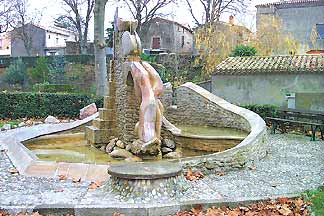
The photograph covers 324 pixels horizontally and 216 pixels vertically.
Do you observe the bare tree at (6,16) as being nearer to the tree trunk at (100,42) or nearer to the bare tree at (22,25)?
the bare tree at (22,25)

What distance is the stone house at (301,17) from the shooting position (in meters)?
31.9

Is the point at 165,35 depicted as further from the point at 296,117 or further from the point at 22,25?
the point at 296,117

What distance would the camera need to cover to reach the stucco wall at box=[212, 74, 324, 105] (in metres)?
19.9

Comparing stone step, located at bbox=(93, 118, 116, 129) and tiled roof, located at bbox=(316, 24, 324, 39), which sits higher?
tiled roof, located at bbox=(316, 24, 324, 39)

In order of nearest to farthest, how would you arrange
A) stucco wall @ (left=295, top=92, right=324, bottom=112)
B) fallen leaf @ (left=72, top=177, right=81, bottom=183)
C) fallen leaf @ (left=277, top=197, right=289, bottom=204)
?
fallen leaf @ (left=277, top=197, right=289, bottom=204) → fallen leaf @ (left=72, top=177, right=81, bottom=183) → stucco wall @ (left=295, top=92, right=324, bottom=112)

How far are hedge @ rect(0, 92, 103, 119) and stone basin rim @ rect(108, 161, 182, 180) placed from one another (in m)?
14.0

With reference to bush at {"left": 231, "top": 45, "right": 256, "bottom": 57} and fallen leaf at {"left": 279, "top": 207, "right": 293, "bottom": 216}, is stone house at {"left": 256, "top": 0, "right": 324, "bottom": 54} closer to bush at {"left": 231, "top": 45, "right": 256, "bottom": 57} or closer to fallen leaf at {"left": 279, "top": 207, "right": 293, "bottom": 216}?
bush at {"left": 231, "top": 45, "right": 256, "bottom": 57}

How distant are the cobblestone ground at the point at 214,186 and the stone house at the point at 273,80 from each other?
1023 centimetres

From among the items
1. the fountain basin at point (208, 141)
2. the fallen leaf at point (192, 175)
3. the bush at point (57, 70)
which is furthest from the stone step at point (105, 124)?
the bush at point (57, 70)

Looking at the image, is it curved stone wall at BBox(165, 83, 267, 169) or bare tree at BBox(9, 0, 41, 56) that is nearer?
curved stone wall at BBox(165, 83, 267, 169)

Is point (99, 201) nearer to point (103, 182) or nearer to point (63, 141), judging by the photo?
point (103, 182)

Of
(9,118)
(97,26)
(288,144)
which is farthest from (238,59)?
(9,118)

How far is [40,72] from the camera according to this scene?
111 feet

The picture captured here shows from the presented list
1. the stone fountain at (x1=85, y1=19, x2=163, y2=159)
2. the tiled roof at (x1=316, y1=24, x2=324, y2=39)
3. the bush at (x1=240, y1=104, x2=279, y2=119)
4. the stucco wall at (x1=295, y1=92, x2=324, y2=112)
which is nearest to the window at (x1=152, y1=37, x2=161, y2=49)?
the tiled roof at (x1=316, y1=24, x2=324, y2=39)
